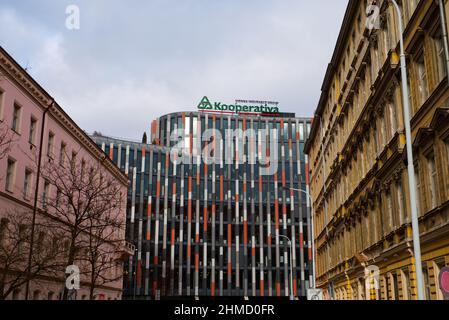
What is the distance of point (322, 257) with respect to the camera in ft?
167

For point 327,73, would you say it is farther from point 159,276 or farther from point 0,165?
point 159,276

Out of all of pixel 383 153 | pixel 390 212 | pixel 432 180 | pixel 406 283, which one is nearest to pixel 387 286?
pixel 406 283

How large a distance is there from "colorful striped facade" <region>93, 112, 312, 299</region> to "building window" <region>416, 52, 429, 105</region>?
62.6 m

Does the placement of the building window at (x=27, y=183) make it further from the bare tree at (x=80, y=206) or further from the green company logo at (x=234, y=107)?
the green company logo at (x=234, y=107)

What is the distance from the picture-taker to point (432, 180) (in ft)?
63.2

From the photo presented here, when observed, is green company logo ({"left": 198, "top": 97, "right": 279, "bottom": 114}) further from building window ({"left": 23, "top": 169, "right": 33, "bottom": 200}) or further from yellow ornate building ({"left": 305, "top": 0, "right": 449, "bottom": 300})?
building window ({"left": 23, "top": 169, "right": 33, "bottom": 200})

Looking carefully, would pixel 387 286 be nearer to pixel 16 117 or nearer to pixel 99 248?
pixel 99 248

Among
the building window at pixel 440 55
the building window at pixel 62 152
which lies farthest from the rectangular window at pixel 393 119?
the building window at pixel 62 152

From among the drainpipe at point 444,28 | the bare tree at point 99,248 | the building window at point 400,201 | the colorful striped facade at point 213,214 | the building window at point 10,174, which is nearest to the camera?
the drainpipe at point 444,28

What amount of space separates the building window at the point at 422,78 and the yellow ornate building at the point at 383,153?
0.04 metres

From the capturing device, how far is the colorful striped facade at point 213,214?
3201 inches

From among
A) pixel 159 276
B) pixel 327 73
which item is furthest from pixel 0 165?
pixel 159 276

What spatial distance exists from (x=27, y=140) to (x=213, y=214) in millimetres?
54690
